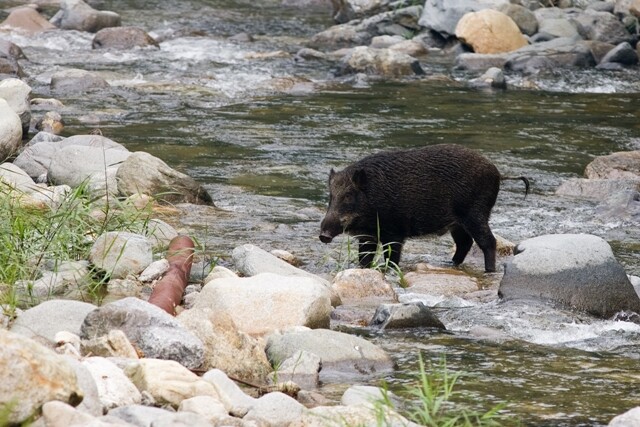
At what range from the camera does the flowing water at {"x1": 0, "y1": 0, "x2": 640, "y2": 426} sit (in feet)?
21.3

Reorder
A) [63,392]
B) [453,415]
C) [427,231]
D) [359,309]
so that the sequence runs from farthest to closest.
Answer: [427,231] → [359,309] → [453,415] → [63,392]

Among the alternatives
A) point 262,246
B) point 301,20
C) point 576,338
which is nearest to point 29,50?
point 301,20

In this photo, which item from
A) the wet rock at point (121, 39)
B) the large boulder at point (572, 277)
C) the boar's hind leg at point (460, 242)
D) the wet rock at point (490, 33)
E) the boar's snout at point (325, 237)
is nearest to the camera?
the large boulder at point (572, 277)

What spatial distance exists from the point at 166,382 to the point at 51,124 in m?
9.29

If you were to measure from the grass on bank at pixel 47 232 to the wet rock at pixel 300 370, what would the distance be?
1513mm

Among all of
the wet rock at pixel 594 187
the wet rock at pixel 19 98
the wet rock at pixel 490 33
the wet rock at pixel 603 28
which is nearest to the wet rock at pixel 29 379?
the wet rock at pixel 594 187

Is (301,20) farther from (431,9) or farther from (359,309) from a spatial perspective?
(359,309)

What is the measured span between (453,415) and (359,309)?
2.33m

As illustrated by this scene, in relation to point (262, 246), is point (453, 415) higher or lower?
higher

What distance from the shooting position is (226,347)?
19.7 ft

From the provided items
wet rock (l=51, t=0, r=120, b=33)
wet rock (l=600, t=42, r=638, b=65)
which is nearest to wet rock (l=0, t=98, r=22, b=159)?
wet rock (l=600, t=42, r=638, b=65)

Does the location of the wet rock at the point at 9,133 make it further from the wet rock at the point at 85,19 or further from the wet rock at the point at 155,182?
the wet rock at the point at 85,19

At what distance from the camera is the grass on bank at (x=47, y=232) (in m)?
7.01

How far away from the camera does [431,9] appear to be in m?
22.3
